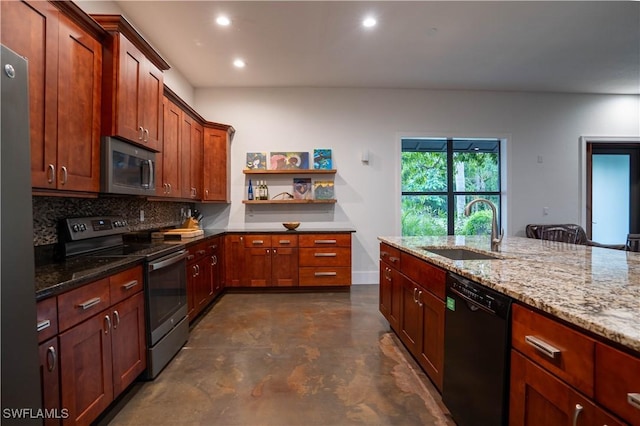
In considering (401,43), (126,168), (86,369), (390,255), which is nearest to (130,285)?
(86,369)

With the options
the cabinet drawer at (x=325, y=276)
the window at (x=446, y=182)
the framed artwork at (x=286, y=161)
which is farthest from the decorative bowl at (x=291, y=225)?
the window at (x=446, y=182)

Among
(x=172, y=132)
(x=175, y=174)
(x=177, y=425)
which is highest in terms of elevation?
(x=172, y=132)

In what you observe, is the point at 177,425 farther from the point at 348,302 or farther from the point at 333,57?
the point at 333,57

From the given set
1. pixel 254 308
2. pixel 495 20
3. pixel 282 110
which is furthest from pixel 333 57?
pixel 254 308

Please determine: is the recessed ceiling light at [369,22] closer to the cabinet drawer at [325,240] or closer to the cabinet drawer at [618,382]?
the cabinet drawer at [325,240]

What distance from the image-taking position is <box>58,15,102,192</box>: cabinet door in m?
1.68

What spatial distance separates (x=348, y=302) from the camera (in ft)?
12.3

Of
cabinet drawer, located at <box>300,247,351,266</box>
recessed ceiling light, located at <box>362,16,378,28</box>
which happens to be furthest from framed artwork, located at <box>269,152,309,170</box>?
recessed ceiling light, located at <box>362,16,378,28</box>

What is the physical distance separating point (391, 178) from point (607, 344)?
4.03 metres

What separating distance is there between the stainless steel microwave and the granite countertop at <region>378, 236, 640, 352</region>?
Result: 7.19 ft

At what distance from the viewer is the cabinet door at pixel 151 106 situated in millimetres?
2348

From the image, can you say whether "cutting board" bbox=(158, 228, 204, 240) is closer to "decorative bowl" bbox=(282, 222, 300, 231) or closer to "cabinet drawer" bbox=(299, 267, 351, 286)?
"decorative bowl" bbox=(282, 222, 300, 231)

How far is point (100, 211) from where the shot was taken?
2.51 meters

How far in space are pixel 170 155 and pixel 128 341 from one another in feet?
6.64
